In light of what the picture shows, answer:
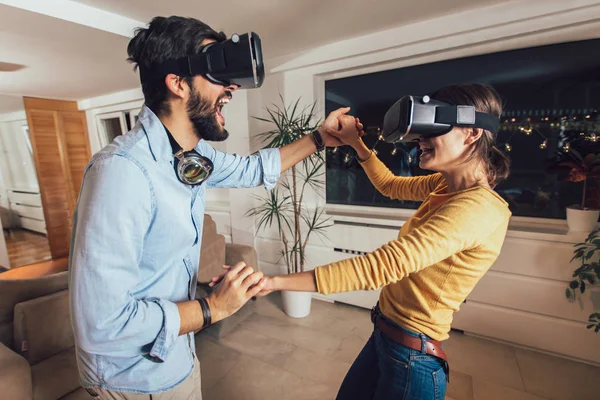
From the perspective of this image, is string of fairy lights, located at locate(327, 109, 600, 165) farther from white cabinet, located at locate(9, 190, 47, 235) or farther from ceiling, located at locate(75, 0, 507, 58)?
white cabinet, located at locate(9, 190, 47, 235)

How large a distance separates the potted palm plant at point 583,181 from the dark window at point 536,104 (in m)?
0.10

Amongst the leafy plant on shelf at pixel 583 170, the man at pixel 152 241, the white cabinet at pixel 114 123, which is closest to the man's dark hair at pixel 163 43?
the man at pixel 152 241

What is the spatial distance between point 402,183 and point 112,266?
3.63 feet

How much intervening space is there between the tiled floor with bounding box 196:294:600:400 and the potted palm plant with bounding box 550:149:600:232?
3.37ft

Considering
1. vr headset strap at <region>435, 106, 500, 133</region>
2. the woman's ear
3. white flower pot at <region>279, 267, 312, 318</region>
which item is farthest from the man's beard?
white flower pot at <region>279, 267, 312, 318</region>

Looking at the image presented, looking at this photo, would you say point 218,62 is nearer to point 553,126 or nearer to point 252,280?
point 252,280

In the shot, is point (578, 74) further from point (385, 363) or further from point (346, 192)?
point (385, 363)

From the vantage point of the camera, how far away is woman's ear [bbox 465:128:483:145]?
2.97ft

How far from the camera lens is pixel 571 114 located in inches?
80.4

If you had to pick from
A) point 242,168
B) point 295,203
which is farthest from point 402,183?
point 295,203

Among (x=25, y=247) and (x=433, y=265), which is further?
(x=25, y=247)

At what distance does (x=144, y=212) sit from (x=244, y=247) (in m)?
2.22

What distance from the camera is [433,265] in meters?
0.91

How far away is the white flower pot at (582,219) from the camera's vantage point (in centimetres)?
191
